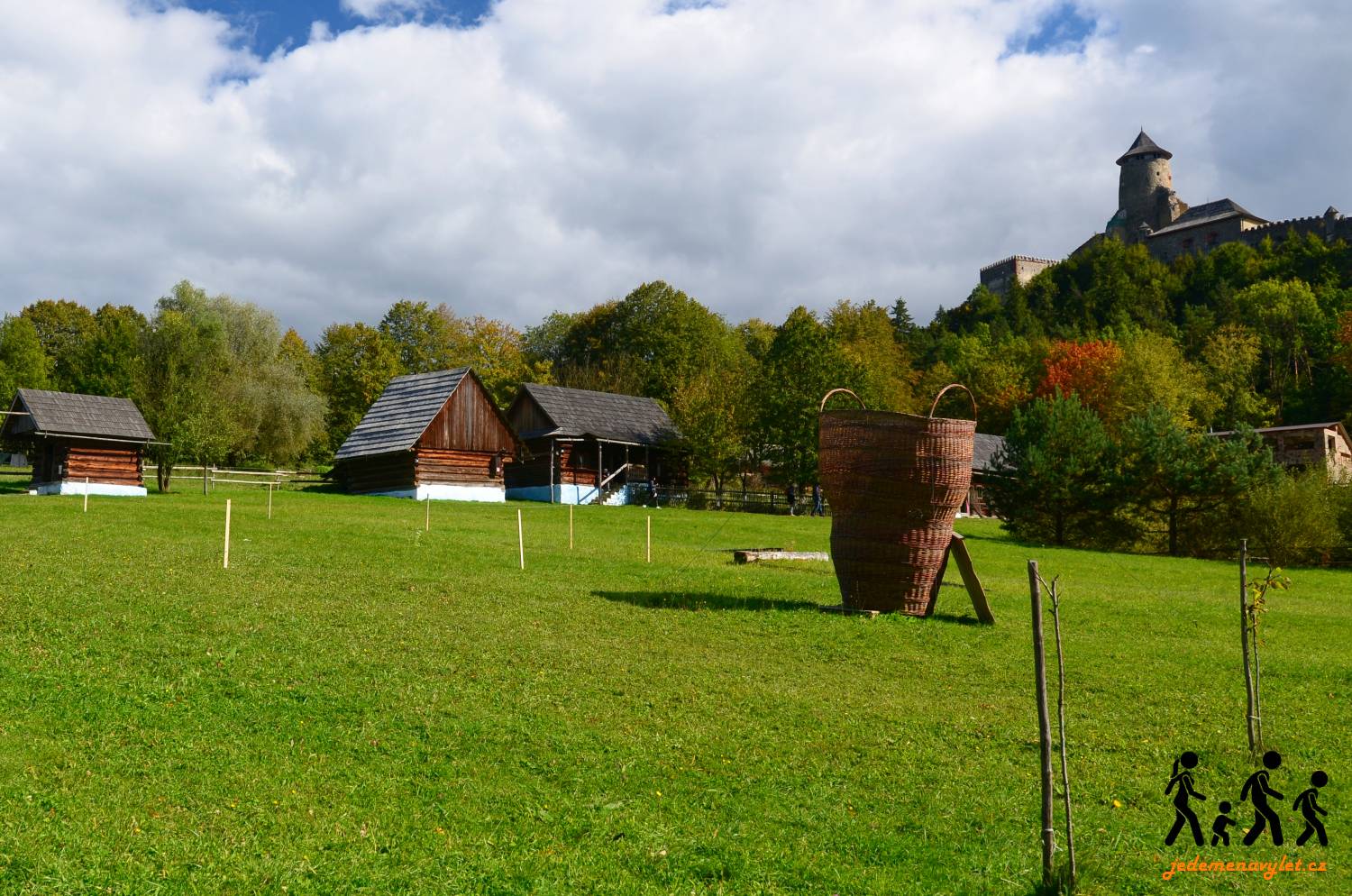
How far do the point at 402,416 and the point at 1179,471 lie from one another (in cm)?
3408

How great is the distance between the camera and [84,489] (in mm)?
43969

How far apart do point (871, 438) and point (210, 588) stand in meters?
10.5

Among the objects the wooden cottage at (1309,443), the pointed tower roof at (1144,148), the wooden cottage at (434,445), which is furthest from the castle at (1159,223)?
the wooden cottage at (434,445)

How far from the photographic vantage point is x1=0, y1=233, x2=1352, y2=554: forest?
144 ft

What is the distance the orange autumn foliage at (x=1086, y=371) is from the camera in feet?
252

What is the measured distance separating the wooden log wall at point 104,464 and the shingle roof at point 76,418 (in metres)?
0.99

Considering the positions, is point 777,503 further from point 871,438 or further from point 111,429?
point 871,438

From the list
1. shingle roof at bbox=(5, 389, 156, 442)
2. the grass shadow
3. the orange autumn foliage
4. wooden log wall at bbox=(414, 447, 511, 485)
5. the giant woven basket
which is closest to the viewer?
the giant woven basket

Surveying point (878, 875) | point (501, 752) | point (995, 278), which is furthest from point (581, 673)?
point (995, 278)

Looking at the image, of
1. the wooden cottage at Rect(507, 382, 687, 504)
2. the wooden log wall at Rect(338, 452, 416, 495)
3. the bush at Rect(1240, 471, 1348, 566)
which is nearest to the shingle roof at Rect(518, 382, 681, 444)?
the wooden cottage at Rect(507, 382, 687, 504)

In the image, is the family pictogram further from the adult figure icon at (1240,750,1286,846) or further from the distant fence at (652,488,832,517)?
the distant fence at (652,488,832,517)

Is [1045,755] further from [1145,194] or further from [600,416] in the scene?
[1145,194]

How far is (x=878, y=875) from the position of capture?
23.7 ft

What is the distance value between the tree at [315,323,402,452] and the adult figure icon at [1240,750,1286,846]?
230ft
